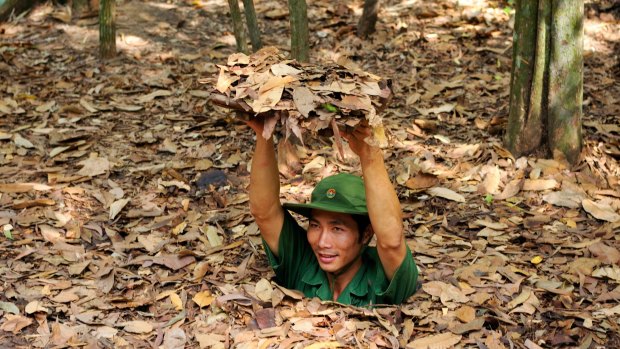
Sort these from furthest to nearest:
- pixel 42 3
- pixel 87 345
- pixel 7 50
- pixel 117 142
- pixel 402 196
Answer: pixel 42 3
pixel 7 50
pixel 117 142
pixel 402 196
pixel 87 345

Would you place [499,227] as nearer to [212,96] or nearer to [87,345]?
[212,96]

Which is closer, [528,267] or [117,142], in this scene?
[528,267]

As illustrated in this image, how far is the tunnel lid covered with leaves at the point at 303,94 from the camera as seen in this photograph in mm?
3686

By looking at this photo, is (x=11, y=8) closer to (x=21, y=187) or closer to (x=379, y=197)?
(x=21, y=187)

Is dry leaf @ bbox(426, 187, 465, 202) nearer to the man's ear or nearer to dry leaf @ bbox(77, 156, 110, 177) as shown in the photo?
the man's ear

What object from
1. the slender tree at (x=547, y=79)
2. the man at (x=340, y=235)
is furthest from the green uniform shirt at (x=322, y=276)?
the slender tree at (x=547, y=79)

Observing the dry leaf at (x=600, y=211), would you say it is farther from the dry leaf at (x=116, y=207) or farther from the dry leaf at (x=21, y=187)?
the dry leaf at (x=21, y=187)

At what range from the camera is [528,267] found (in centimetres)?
481

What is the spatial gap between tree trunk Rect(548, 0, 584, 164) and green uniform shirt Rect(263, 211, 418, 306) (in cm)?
192

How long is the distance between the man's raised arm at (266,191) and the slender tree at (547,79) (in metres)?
2.28

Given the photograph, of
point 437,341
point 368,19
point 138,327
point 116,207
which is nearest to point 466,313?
point 437,341

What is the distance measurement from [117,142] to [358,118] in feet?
10.5

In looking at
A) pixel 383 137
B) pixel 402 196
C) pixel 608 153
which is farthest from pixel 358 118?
pixel 608 153

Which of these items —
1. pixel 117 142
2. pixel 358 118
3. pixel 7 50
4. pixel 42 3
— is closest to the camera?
pixel 358 118
